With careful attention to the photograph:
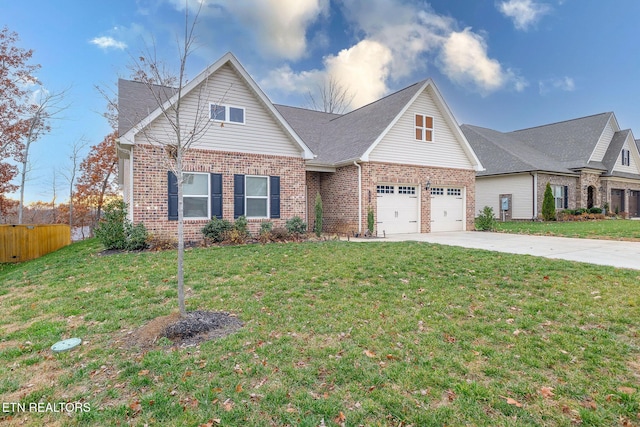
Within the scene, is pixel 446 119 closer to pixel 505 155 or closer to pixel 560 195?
pixel 505 155

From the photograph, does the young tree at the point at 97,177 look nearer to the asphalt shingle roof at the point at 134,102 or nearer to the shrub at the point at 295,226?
the asphalt shingle roof at the point at 134,102

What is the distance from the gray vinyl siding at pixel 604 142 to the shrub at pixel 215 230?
27064 millimetres

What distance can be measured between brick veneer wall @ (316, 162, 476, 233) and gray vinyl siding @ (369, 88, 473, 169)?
339 millimetres

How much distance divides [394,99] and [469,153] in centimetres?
472

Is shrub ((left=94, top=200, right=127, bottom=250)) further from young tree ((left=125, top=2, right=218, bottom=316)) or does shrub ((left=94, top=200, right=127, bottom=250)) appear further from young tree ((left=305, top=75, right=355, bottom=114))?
young tree ((left=305, top=75, right=355, bottom=114))

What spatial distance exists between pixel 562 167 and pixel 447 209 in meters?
13.5

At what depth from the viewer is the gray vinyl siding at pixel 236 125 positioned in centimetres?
1130

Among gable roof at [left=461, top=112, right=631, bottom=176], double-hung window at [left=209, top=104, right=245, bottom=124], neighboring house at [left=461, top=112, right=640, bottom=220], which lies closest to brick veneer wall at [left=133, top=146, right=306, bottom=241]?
double-hung window at [left=209, top=104, right=245, bottom=124]

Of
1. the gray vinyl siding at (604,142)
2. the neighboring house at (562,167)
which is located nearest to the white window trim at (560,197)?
the neighboring house at (562,167)

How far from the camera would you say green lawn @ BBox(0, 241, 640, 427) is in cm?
263

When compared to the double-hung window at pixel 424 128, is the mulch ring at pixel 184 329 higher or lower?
lower

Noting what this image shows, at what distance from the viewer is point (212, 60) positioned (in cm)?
1121

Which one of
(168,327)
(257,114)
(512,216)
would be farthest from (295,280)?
(512,216)

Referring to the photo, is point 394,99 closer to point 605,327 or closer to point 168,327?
point 605,327
